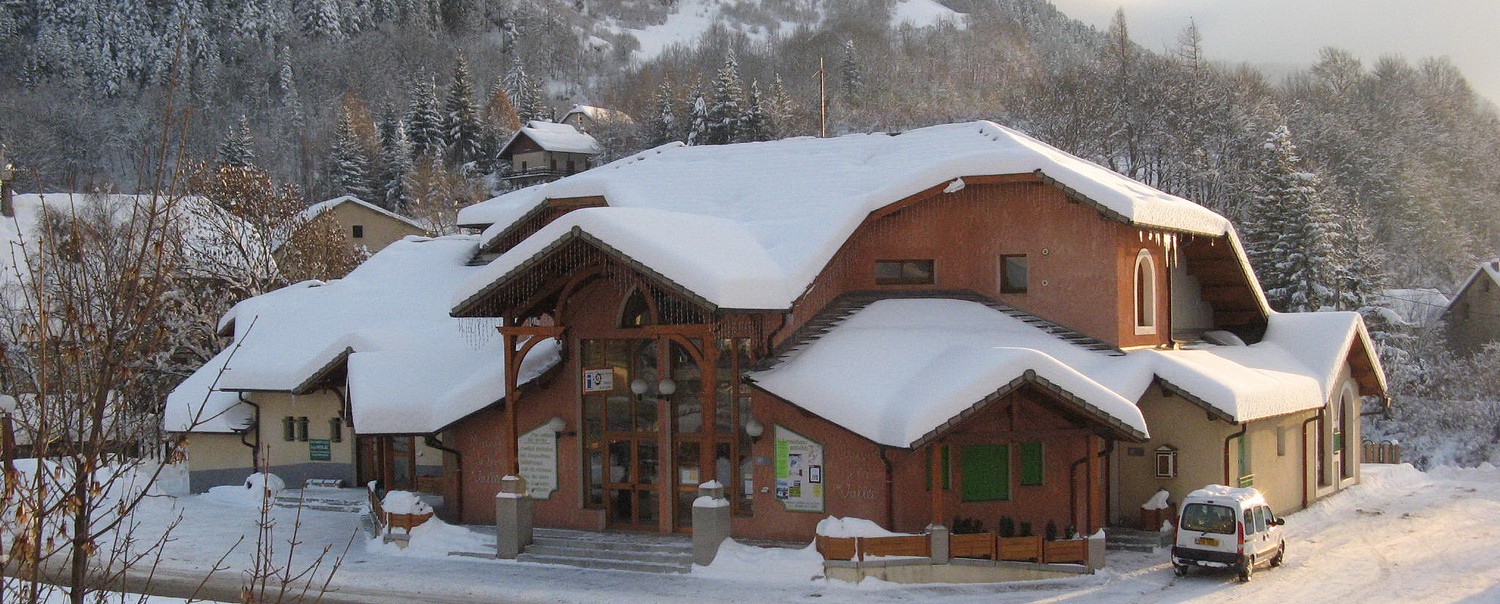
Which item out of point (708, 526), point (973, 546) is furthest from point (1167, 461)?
point (708, 526)

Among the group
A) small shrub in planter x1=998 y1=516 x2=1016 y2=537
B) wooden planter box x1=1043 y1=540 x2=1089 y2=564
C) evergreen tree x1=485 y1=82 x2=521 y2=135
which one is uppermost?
evergreen tree x1=485 y1=82 x2=521 y2=135

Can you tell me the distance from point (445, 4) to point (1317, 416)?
402 ft

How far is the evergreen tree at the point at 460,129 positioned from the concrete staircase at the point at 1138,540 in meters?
69.0

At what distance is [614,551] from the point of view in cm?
2020

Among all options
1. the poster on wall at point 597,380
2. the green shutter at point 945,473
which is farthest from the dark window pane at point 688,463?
the green shutter at point 945,473

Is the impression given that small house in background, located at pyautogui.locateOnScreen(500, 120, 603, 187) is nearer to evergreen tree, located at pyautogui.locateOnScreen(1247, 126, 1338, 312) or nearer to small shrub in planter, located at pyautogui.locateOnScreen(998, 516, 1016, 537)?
evergreen tree, located at pyautogui.locateOnScreen(1247, 126, 1338, 312)

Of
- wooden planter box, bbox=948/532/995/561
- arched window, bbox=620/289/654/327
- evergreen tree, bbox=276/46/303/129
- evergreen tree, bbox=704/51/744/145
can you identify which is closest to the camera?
wooden planter box, bbox=948/532/995/561

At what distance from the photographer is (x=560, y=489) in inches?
865

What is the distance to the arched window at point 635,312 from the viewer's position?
2144cm

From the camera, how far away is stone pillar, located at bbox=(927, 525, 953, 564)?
17.9 metres

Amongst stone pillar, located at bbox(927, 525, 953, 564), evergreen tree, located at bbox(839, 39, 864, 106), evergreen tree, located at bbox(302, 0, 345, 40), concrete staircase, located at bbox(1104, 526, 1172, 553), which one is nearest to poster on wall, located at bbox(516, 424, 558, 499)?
stone pillar, located at bbox(927, 525, 953, 564)

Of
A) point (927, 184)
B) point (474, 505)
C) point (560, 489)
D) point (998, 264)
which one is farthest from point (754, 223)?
point (474, 505)

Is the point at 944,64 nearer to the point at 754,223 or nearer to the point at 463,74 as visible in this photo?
the point at 463,74

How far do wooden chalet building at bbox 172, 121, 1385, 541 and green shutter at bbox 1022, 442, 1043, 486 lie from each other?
0.05 meters
